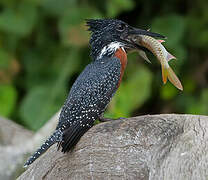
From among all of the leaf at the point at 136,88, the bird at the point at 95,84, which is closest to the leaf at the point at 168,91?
the leaf at the point at 136,88

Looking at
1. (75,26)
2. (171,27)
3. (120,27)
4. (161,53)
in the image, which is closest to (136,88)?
(171,27)

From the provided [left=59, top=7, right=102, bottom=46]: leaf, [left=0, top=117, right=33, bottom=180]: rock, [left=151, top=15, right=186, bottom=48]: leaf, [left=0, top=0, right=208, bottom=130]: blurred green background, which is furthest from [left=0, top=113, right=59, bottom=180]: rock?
[left=151, top=15, right=186, bottom=48]: leaf

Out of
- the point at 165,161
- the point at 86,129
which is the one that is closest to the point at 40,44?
the point at 86,129

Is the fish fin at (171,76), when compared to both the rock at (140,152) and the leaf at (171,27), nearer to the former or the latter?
the rock at (140,152)

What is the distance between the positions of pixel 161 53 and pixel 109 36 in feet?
1.56

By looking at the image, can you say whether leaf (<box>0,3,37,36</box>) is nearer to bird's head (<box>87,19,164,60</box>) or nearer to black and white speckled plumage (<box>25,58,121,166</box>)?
bird's head (<box>87,19,164,60</box>)

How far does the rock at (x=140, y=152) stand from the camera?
3076 mm

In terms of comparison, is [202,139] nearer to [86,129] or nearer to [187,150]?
[187,150]

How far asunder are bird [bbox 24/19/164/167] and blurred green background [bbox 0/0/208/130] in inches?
72.3

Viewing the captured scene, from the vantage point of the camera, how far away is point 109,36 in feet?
14.0

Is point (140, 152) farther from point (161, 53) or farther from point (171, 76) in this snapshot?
point (161, 53)

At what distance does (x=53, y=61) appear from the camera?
22.8 feet

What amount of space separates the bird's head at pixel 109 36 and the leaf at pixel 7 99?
256 centimetres

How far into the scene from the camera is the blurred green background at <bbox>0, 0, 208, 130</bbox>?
6.50 metres
